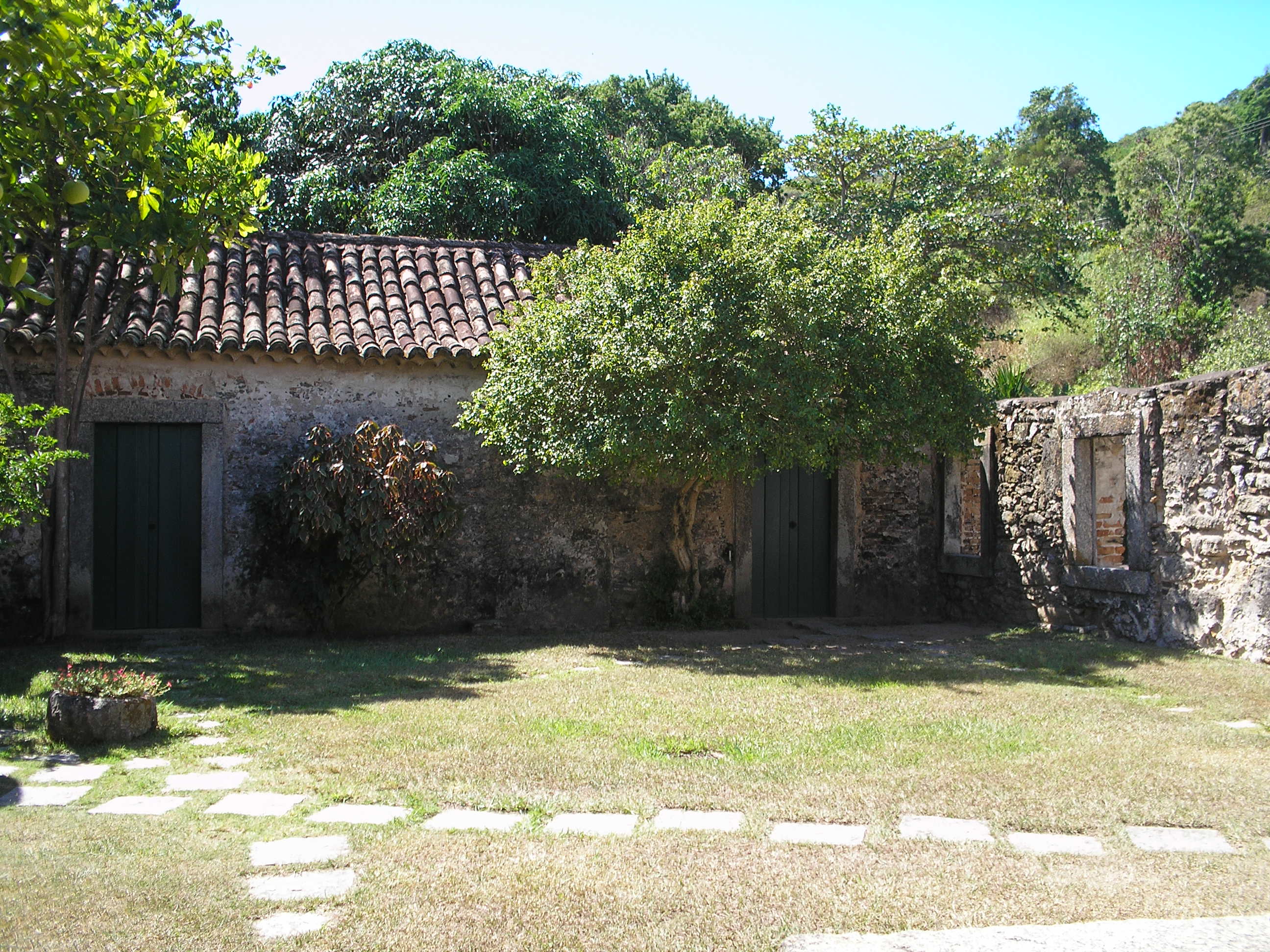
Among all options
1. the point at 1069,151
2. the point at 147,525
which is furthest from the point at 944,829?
the point at 1069,151

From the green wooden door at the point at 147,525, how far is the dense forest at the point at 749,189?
10.7 ft

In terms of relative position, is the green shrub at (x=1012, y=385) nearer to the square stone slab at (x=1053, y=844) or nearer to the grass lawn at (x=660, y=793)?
the grass lawn at (x=660, y=793)

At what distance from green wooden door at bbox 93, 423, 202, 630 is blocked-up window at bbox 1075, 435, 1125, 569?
327 inches

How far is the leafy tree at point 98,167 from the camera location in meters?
3.51

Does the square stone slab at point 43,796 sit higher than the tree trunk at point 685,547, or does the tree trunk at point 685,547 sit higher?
the tree trunk at point 685,547

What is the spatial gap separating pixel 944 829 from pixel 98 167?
4471 millimetres

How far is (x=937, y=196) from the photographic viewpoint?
1327cm

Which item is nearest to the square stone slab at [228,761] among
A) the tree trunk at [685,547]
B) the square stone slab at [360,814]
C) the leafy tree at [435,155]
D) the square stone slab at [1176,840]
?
the square stone slab at [360,814]

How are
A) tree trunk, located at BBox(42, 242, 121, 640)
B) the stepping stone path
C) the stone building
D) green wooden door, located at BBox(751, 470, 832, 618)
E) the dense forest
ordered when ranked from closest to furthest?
the stepping stone path → tree trunk, located at BBox(42, 242, 121, 640) → the stone building → green wooden door, located at BBox(751, 470, 832, 618) → the dense forest

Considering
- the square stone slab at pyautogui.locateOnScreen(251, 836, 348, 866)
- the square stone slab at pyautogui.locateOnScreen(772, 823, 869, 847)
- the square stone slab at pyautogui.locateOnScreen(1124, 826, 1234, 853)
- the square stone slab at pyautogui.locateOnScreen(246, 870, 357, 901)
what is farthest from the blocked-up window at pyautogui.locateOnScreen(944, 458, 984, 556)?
the square stone slab at pyautogui.locateOnScreen(246, 870, 357, 901)

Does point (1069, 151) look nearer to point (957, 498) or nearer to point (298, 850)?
point (957, 498)

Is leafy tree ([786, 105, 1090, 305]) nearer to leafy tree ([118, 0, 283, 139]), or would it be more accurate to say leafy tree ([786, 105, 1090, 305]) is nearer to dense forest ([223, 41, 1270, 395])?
dense forest ([223, 41, 1270, 395])

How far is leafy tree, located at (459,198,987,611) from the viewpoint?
28.1 ft

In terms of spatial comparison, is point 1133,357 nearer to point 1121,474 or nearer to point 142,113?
point 1121,474
